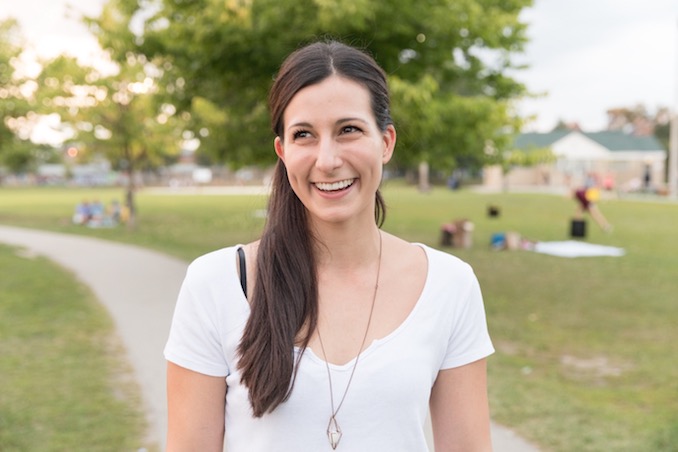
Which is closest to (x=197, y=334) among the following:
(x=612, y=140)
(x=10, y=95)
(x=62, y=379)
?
(x=62, y=379)

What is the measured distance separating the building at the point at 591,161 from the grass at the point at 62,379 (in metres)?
52.9

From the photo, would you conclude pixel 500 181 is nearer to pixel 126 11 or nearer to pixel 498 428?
pixel 126 11

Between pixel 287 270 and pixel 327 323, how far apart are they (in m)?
0.16

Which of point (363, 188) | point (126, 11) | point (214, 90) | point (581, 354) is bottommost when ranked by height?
point (581, 354)

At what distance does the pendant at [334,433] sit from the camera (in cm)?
150

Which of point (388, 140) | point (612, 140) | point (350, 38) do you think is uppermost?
point (612, 140)

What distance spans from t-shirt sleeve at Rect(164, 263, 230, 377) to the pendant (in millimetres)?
269

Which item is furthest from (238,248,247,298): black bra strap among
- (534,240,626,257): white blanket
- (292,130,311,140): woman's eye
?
(534,240,626,257): white blanket

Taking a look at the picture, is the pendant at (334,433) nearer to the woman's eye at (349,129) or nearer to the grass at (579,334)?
the woman's eye at (349,129)

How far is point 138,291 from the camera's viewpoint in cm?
964

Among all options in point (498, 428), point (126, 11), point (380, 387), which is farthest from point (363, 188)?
point (126, 11)

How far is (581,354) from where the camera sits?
6695mm

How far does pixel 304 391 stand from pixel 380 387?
17 cm

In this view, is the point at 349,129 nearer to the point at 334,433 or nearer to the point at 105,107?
the point at 334,433
